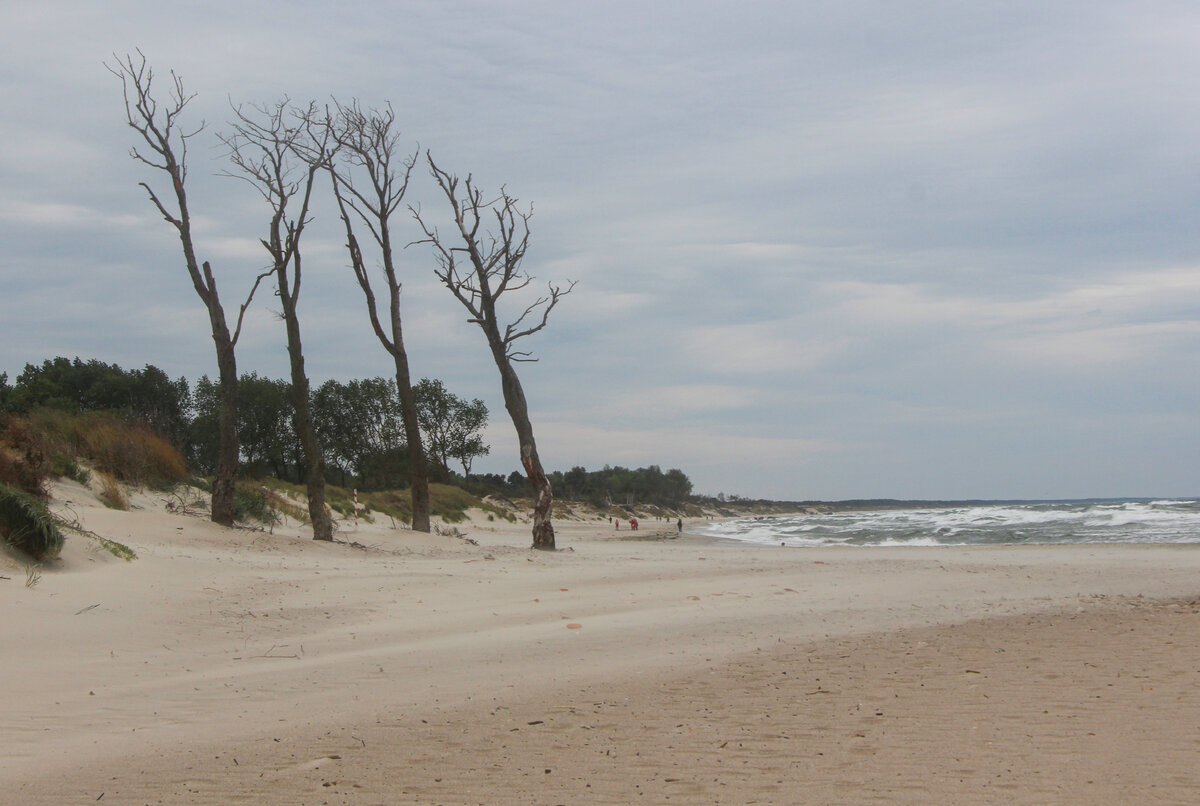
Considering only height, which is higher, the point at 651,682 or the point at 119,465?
the point at 119,465

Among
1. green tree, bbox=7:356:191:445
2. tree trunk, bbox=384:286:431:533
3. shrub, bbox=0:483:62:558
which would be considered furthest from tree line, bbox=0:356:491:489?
shrub, bbox=0:483:62:558

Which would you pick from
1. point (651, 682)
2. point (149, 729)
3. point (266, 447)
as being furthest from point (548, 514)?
point (266, 447)

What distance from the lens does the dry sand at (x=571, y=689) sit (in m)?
4.38

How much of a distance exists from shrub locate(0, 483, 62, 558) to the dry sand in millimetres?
303

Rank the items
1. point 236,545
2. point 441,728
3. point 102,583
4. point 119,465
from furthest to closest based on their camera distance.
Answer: point 119,465, point 236,545, point 102,583, point 441,728

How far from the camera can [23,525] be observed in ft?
27.4

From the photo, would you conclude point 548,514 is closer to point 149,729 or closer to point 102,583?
point 102,583

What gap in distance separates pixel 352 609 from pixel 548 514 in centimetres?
1010

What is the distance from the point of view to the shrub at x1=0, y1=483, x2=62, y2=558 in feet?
27.3

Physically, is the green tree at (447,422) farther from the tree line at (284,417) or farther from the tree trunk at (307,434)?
the tree trunk at (307,434)

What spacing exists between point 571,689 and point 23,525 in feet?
18.3

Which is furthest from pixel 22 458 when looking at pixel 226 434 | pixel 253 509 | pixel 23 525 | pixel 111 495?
pixel 253 509

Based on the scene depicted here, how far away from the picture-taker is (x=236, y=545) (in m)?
13.2

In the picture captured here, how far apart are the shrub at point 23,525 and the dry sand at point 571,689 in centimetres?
30
